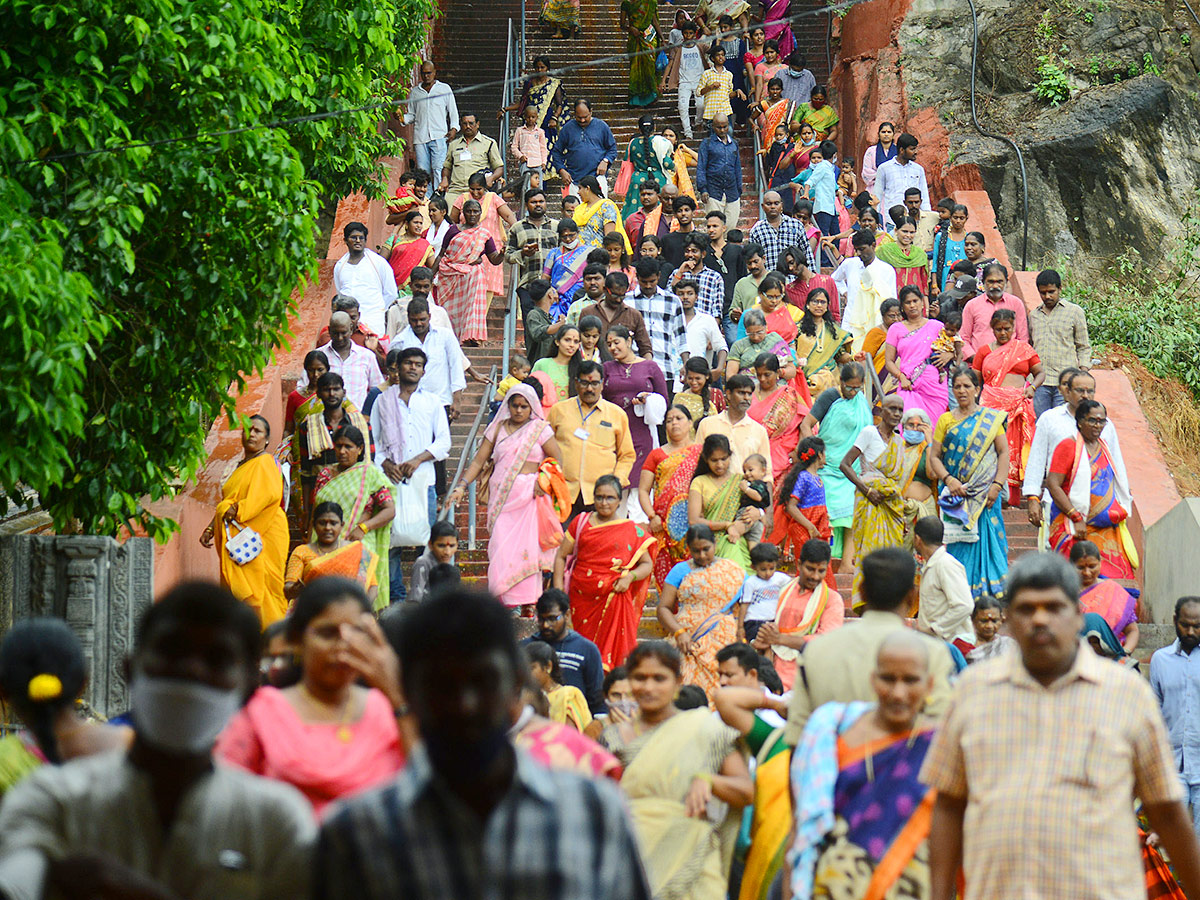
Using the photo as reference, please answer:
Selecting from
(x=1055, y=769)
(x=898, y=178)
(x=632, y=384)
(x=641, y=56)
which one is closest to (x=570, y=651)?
(x=632, y=384)

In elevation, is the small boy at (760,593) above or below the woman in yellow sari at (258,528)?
below

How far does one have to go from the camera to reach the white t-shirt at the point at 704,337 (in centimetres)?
1483

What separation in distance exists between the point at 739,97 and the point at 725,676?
16095mm

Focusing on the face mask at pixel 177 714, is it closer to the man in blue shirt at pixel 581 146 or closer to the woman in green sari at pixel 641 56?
the man in blue shirt at pixel 581 146

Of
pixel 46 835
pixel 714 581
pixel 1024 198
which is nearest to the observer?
pixel 46 835

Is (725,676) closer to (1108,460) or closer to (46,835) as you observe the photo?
(46,835)

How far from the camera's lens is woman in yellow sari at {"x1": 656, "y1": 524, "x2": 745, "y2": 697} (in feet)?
33.6

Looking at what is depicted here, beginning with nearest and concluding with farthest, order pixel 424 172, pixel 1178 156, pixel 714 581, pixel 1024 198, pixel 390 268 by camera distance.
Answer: pixel 714 581 → pixel 390 268 → pixel 424 172 → pixel 1024 198 → pixel 1178 156

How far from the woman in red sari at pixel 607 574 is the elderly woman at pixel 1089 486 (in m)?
2.96

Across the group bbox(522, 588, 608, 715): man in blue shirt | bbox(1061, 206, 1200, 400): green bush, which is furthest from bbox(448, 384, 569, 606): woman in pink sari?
bbox(1061, 206, 1200, 400): green bush

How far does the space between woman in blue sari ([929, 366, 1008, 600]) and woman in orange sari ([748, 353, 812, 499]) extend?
1337 mm

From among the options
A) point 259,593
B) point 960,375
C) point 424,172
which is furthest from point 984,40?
point 259,593

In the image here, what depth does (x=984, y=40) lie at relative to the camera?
920 inches

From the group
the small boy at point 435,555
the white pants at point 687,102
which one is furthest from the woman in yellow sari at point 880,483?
the white pants at point 687,102
